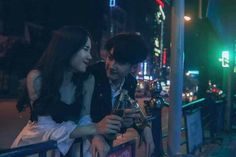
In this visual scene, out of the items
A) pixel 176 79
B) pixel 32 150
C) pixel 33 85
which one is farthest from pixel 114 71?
pixel 176 79

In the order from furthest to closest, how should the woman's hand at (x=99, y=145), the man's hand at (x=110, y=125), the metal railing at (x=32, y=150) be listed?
1. the woman's hand at (x=99, y=145)
2. the man's hand at (x=110, y=125)
3. the metal railing at (x=32, y=150)

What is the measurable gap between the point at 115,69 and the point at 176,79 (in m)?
3.23

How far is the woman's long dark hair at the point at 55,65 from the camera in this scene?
8.16ft

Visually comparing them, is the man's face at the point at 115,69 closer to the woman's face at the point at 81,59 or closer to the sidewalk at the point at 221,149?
the woman's face at the point at 81,59

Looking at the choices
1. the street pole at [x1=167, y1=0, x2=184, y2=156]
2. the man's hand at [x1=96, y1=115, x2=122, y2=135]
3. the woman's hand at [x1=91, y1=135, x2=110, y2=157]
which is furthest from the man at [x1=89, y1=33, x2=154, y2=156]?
the street pole at [x1=167, y1=0, x2=184, y2=156]

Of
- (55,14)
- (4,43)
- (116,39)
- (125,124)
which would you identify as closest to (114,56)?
(116,39)

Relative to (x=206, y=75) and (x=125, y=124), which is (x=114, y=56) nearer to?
(x=125, y=124)

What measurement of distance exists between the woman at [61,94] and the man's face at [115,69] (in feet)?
1.01

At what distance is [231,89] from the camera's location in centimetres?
1153

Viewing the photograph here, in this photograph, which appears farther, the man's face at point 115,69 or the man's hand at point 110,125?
the man's face at point 115,69

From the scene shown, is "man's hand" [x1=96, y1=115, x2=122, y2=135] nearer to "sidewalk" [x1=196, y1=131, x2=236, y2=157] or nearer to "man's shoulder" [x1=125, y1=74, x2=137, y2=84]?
"man's shoulder" [x1=125, y1=74, x2=137, y2=84]

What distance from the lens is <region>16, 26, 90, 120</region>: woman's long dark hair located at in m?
2.49

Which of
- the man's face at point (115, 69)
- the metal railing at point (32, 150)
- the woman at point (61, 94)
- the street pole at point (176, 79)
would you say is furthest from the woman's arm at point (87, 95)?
the street pole at point (176, 79)

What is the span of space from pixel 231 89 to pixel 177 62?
5902 mm
